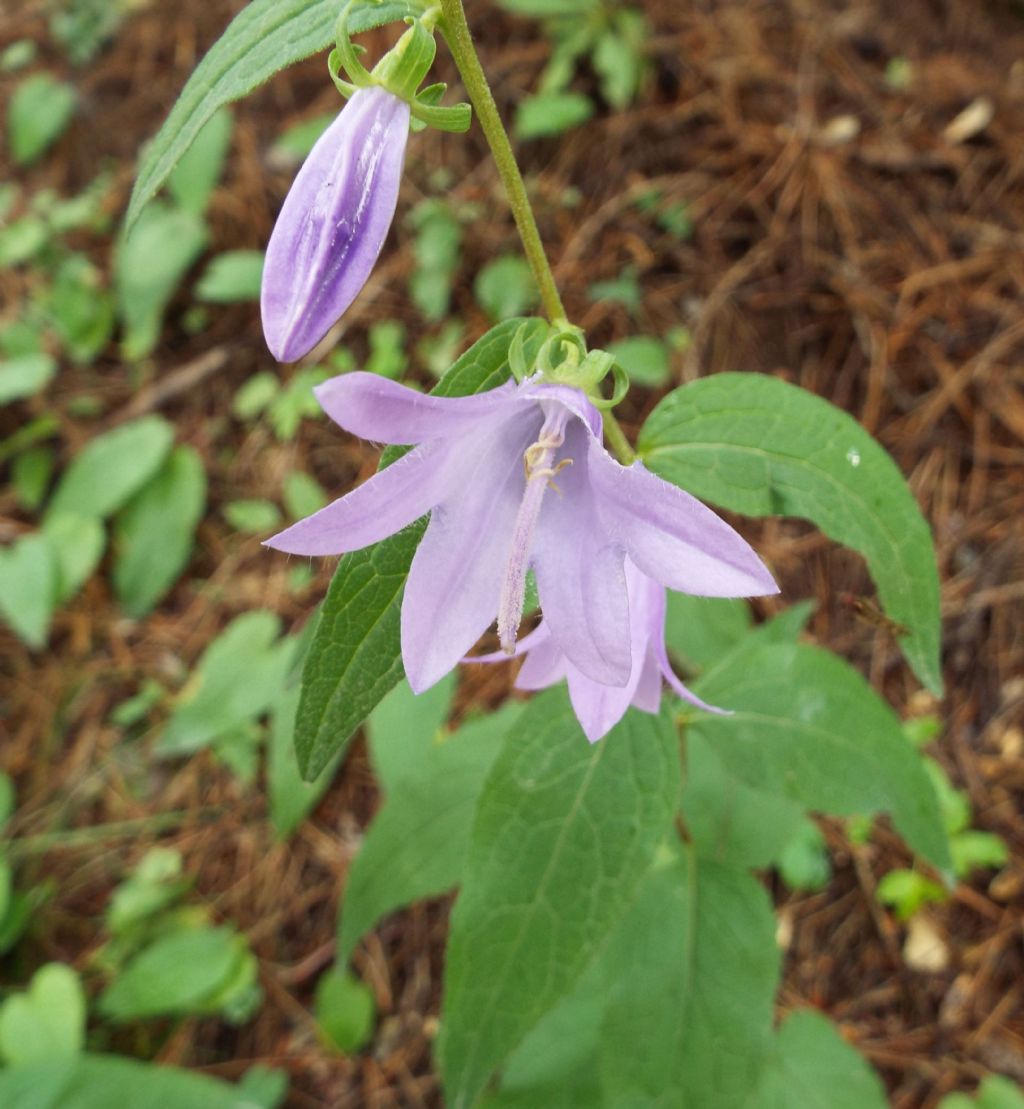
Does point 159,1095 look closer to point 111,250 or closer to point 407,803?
point 407,803

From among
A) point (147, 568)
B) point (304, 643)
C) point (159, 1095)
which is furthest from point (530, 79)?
point (159, 1095)

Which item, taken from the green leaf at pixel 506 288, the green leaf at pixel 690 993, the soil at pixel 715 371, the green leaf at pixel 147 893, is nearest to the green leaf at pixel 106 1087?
the soil at pixel 715 371

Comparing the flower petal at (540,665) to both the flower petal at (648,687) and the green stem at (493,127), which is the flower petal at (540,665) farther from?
the green stem at (493,127)

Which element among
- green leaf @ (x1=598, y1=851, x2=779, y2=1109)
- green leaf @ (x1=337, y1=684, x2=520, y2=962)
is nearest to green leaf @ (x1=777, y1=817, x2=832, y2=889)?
green leaf @ (x1=598, y1=851, x2=779, y2=1109)

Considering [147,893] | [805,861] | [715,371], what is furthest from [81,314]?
[805,861]

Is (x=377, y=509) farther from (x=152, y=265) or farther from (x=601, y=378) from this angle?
(x=152, y=265)

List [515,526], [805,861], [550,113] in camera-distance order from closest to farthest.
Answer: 1. [515,526]
2. [805,861]
3. [550,113]
